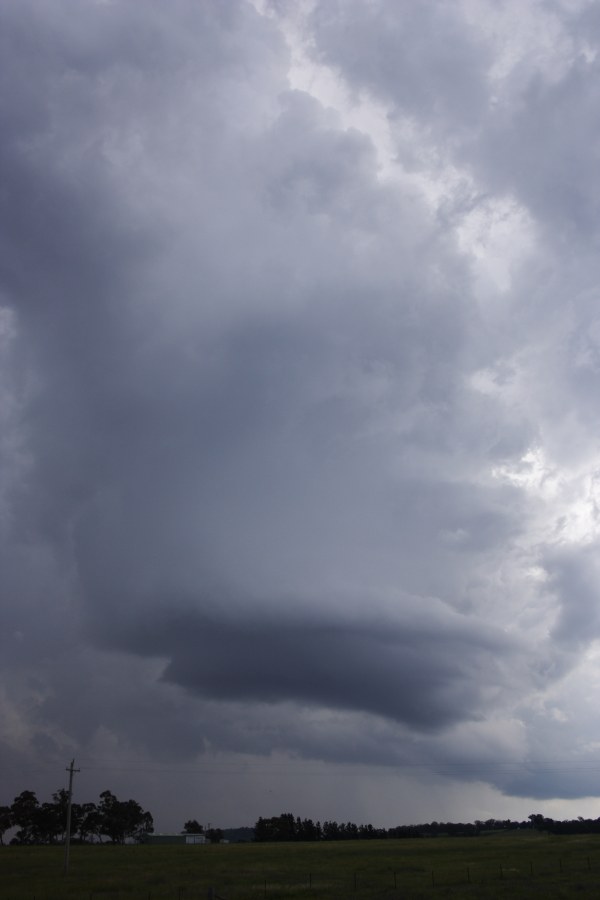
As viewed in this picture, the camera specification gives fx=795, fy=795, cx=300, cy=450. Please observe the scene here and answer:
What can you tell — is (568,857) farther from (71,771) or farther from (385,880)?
(71,771)

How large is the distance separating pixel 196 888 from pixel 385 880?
66.4ft

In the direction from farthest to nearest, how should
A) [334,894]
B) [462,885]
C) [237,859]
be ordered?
[237,859], [462,885], [334,894]

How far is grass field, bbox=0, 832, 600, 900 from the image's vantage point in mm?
70750

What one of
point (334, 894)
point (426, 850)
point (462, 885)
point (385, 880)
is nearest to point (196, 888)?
point (334, 894)

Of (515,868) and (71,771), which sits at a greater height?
(71,771)

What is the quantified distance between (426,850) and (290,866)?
1624 inches

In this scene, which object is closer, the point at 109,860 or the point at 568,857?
the point at 568,857

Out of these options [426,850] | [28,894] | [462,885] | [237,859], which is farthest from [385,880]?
[426,850]

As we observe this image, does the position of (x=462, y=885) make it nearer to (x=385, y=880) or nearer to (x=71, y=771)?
(x=385, y=880)

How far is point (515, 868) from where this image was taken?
93125 millimetres

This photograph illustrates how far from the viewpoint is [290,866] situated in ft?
339

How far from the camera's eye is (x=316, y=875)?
292 feet

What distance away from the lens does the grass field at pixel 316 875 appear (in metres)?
70.8

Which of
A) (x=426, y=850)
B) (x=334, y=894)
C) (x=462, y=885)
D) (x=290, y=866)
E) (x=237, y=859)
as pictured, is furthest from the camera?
(x=426, y=850)
